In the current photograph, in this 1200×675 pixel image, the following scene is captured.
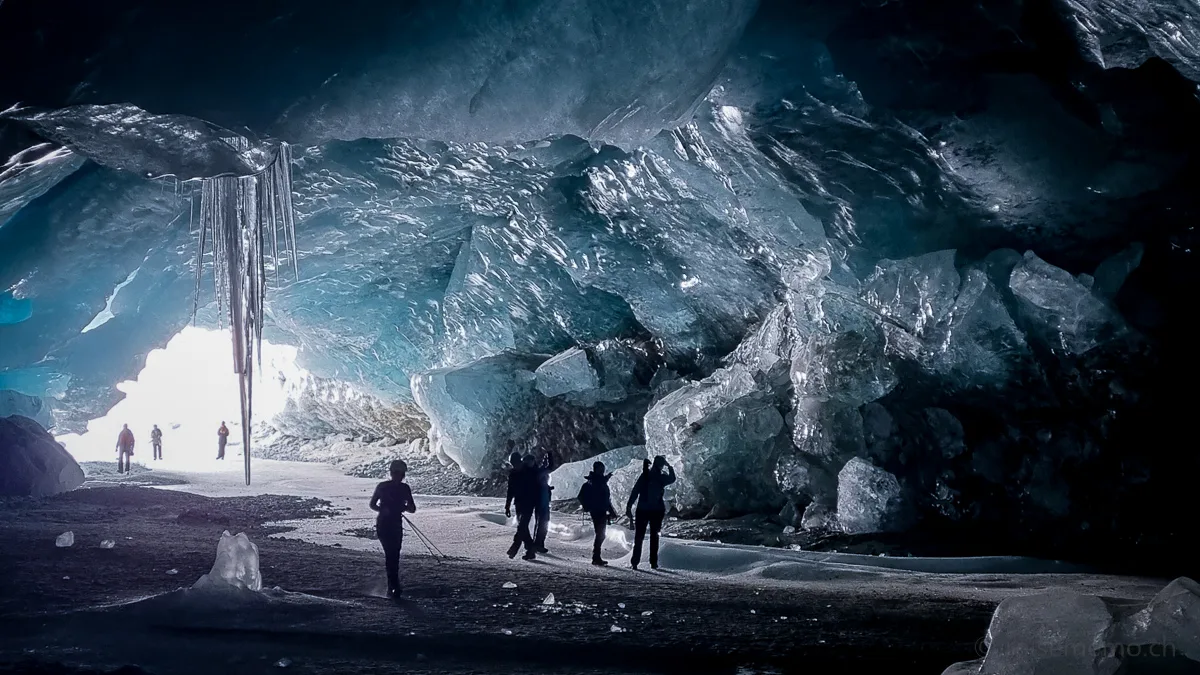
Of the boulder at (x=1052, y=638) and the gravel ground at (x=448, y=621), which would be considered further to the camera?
the gravel ground at (x=448, y=621)

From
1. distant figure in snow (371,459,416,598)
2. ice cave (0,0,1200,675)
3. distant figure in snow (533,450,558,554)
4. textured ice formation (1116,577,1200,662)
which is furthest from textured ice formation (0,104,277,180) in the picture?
textured ice formation (1116,577,1200,662)

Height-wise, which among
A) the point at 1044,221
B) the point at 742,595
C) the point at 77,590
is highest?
the point at 1044,221

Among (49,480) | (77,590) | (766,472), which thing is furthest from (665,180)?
(49,480)

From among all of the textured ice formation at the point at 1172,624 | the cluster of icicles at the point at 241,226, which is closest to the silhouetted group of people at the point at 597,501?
the cluster of icicles at the point at 241,226

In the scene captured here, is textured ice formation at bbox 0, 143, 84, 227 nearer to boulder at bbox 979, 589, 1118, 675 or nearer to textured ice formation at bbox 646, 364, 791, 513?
textured ice formation at bbox 646, 364, 791, 513

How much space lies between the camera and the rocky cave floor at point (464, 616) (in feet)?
13.7

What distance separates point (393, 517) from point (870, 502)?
7644mm

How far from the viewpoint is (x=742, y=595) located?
6.69m

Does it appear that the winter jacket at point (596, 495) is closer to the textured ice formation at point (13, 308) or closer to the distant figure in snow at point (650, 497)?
the distant figure in snow at point (650, 497)

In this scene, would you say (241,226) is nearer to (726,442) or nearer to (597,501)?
(597,501)

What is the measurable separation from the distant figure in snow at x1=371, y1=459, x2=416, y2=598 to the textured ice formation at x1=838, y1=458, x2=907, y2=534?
24.1ft

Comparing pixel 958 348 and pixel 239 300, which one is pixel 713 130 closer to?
pixel 958 348

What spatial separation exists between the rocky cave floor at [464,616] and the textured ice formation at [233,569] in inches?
12.8

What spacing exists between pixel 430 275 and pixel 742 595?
41.4 ft
